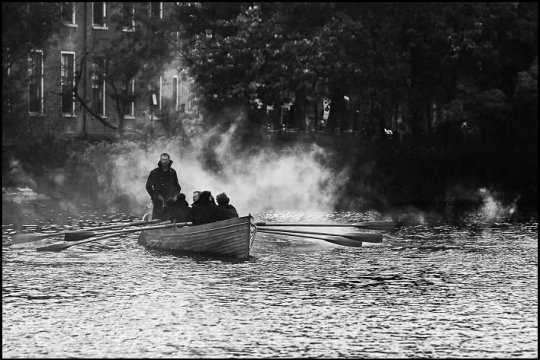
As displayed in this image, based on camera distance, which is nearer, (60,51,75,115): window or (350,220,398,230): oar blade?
(350,220,398,230): oar blade

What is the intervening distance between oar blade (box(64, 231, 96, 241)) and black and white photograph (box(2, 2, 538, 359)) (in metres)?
0.06

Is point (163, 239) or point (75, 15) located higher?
point (75, 15)

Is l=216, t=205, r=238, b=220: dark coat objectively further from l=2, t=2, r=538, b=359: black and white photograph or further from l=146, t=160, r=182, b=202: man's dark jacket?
l=146, t=160, r=182, b=202: man's dark jacket

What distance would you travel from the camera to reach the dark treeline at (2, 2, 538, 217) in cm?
5775

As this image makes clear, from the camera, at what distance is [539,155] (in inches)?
2395

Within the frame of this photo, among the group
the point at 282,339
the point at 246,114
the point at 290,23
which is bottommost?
the point at 282,339

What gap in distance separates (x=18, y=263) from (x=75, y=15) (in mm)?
46516

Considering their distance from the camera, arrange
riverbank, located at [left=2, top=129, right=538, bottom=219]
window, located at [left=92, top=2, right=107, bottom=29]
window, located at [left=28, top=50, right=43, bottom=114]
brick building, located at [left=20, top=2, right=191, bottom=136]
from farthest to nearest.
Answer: window, located at [left=92, top=2, right=107, bottom=29]
brick building, located at [left=20, top=2, right=191, bottom=136]
window, located at [left=28, top=50, right=43, bottom=114]
riverbank, located at [left=2, top=129, right=538, bottom=219]

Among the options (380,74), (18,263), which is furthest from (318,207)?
(18,263)

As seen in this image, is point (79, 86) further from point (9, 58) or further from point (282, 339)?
point (282, 339)

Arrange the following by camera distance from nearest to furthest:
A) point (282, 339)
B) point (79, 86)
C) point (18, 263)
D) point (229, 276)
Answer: point (282, 339), point (229, 276), point (18, 263), point (79, 86)

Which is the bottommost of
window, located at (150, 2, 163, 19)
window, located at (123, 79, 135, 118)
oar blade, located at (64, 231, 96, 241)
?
oar blade, located at (64, 231, 96, 241)

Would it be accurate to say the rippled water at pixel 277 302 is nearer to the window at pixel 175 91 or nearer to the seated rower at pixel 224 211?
the seated rower at pixel 224 211

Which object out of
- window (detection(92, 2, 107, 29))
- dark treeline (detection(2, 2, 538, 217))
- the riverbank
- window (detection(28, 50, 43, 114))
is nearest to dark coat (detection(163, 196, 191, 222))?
dark treeline (detection(2, 2, 538, 217))
